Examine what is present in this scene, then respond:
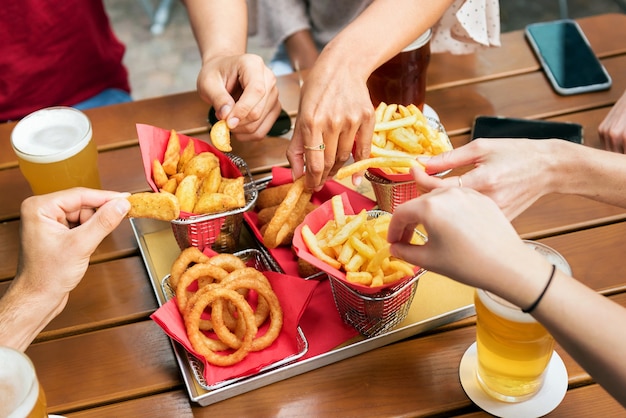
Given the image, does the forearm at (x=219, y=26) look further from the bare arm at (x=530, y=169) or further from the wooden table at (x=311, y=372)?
the bare arm at (x=530, y=169)

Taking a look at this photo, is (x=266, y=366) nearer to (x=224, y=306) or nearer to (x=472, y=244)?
(x=224, y=306)

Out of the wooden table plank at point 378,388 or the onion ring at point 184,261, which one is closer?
the wooden table plank at point 378,388

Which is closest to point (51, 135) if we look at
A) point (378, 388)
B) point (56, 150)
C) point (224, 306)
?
point (56, 150)

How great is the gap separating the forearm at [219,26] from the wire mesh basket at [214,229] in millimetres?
532

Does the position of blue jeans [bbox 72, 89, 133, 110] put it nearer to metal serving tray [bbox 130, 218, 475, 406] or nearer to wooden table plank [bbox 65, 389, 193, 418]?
metal serving tray [bbox 130, 218, 475, 406]

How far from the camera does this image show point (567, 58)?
217 cm

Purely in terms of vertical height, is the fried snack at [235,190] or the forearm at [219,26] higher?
the forearm at [219,26]

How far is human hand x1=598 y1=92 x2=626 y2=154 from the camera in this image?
1810 mm

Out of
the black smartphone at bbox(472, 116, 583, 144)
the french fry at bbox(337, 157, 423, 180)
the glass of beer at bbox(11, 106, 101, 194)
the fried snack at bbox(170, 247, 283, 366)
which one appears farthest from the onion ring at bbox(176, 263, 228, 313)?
the black smartphone at bbox(472, 116, 583, 144)

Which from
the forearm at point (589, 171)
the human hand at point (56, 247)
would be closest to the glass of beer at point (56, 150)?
the human hand at point (56, 247)

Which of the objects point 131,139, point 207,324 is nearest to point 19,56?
point 131,139

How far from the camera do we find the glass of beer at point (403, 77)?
186 centimetres

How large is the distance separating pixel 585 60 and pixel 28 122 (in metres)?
1.63

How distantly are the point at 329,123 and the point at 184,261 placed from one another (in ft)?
1.49
